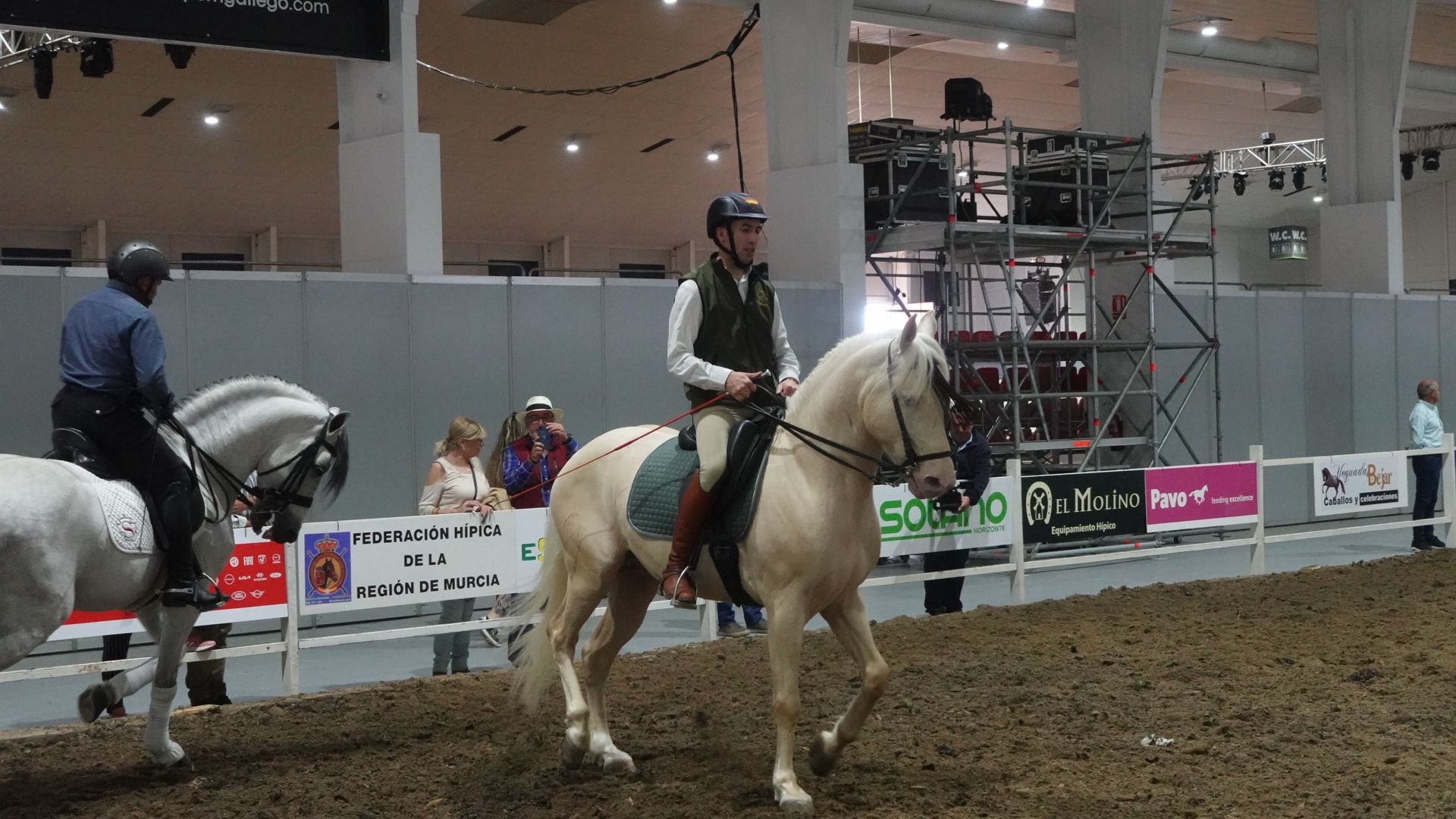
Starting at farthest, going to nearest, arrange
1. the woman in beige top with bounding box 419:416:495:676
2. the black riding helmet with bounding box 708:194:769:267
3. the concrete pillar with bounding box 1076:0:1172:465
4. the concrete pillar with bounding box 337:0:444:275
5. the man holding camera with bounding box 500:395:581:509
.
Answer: the concrete pillar with bounding box 1076:0:1172:465, the concrete pillar with bounding box 337:0:444:275, the man holding camera with bounding box 500:395:581:509, the woman in beige top with bounding box 419:416:495:676, the black riding helmet with bounding box 708:194:769:267

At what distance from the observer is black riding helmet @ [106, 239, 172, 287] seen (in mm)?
5258

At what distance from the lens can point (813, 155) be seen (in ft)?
47.5

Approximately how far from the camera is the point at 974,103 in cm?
1568

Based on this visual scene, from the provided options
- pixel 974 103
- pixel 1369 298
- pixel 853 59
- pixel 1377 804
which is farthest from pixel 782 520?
pixel 853 59

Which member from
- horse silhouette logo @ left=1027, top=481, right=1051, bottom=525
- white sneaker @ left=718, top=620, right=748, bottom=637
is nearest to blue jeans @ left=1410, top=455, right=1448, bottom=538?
horse silhouette logo @ left=1027, top=481, right=1051, bottom=525

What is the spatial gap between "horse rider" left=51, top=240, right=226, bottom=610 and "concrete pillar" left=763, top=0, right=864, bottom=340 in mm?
9267

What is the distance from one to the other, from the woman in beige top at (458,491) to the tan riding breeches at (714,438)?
11.2ft

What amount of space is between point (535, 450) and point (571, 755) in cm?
367

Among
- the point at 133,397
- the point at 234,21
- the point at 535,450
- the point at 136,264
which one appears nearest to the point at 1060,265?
the point at 535,450

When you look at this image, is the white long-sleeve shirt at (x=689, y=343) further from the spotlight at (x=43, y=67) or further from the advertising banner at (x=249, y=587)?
the spotlight at (x=43, y=67)

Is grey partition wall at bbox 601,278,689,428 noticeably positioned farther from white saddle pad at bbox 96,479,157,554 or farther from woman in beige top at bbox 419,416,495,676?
white saddle pad at bbox 96,479,157,554

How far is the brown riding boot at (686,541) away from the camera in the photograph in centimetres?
502

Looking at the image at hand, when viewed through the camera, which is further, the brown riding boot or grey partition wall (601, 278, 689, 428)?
grey partition wall (601, 278, 689, 428)

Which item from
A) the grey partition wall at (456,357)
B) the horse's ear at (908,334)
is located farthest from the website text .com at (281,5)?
the horse's ear at (908,334)
